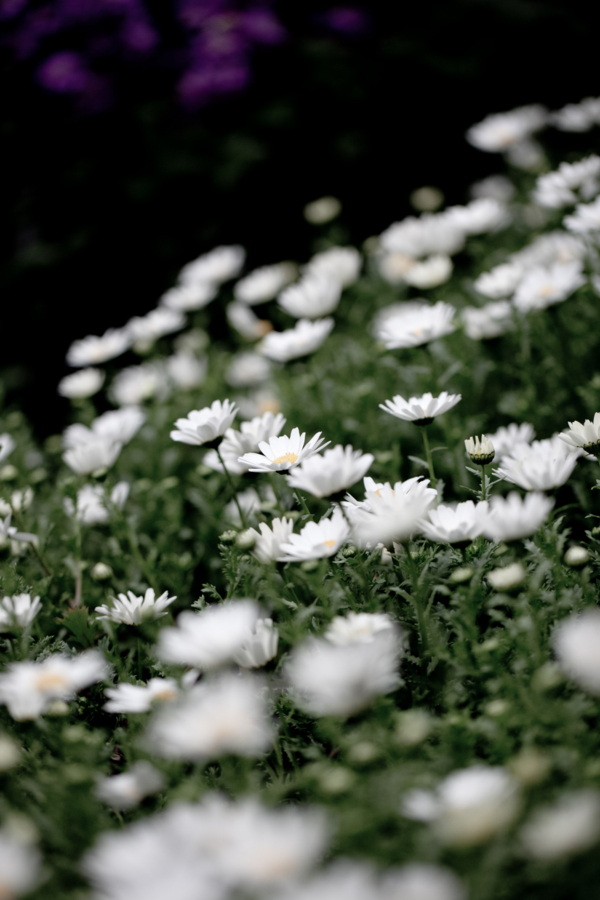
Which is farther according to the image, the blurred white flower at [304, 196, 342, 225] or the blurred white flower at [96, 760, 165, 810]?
the blurred white flower at [304, 196, 342, 225]

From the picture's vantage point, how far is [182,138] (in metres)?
3.84

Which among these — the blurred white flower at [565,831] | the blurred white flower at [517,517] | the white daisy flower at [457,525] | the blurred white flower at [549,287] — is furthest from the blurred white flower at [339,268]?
the blurred white flower at [565,831]

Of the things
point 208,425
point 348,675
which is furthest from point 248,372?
point 348,675

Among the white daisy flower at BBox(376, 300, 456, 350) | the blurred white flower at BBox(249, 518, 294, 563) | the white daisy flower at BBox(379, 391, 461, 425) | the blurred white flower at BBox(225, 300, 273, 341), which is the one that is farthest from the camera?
the blurred white flower at BBox(225, 300, 273, 341)

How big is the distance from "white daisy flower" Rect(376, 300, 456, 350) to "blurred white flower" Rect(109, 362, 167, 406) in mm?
926

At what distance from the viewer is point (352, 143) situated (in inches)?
154

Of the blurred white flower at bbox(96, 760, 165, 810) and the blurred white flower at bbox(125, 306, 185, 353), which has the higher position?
the blurred white flower at bbox(96, 760, 165, 810)

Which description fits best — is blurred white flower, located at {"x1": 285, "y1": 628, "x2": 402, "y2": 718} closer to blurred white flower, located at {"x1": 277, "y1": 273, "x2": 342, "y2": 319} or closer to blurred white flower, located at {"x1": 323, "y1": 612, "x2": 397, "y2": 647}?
blurred white flower, located at {"x1": 323, "y1": 612, "x2": 397, "y2": 647}

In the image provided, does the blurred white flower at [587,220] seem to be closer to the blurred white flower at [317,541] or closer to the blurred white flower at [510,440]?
the blurred white flower at [510,440]

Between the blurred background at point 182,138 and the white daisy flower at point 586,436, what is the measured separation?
2037mm

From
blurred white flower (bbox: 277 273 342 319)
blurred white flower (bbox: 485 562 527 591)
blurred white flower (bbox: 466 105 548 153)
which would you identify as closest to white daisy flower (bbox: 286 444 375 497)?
blurred white flower (bbox: 485 562 527 591)

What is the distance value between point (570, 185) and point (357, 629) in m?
1.69

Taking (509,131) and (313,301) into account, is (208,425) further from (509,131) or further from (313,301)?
(509,131)

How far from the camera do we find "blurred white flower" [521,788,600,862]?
909 millimetres
